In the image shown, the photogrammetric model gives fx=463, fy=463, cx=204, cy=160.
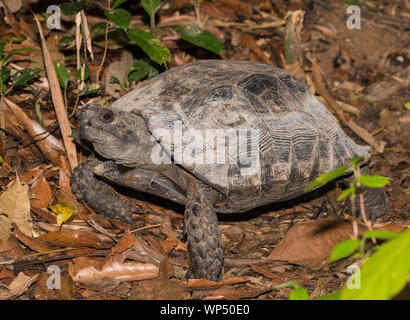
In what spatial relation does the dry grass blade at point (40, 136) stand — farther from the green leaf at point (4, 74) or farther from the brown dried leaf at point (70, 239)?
the brown dried leaf at point (70, 239)

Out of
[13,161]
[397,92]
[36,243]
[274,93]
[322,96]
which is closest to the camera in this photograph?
[36,243]

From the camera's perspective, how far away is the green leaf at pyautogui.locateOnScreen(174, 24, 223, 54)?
606 cm

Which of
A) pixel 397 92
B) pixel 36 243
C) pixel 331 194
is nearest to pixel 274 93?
pixel 331 194

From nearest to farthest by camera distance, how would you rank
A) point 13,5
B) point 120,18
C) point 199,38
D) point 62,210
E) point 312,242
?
1. point 312,242
2. point 62,210
3. point 120,18
4. point 199,38
5. point 13,5

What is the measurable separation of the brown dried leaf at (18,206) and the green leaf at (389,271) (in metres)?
3.61

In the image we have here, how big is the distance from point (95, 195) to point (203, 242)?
1.48 m

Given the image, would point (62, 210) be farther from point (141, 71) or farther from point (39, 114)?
point (141, 71)

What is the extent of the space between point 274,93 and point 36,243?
9.20ft

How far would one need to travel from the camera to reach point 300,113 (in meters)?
4.90

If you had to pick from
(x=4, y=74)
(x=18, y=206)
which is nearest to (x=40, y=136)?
(x=4, y=74)

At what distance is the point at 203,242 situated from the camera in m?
4.29

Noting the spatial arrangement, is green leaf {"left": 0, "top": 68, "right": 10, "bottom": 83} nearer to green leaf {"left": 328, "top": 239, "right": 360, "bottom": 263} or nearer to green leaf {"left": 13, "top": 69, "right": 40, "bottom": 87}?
green leaf {"left": 13, "top": 69, "right": 40, "bottom": 87}

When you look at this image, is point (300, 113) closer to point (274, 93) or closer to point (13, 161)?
point (274, 93)

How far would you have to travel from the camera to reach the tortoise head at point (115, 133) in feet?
14.4
